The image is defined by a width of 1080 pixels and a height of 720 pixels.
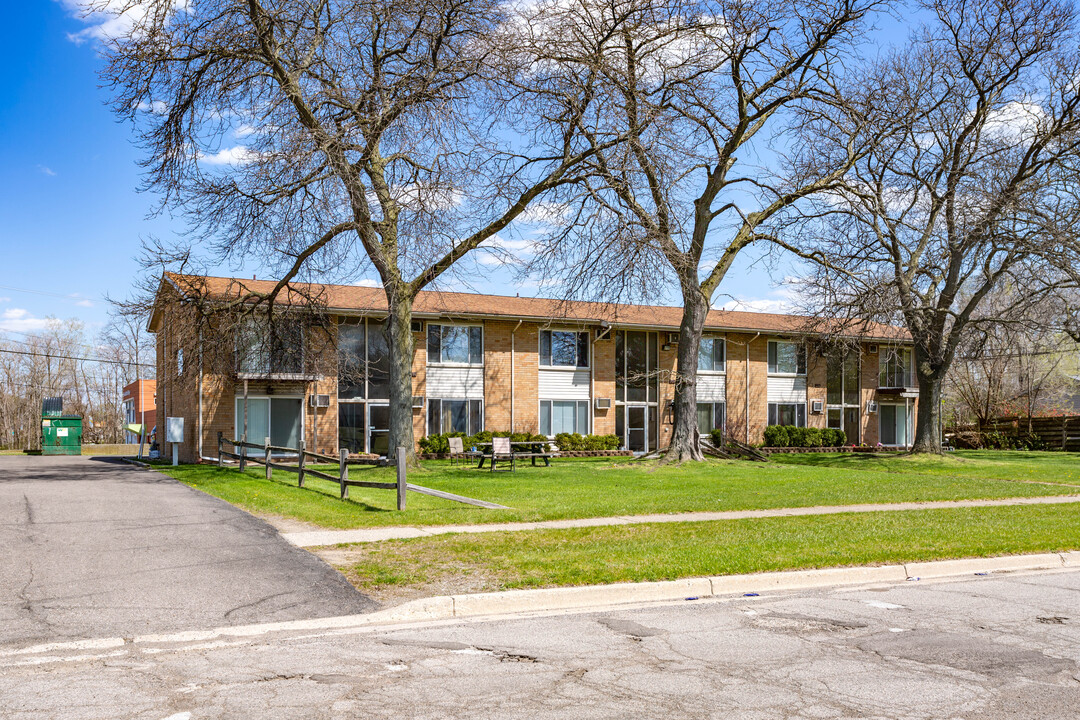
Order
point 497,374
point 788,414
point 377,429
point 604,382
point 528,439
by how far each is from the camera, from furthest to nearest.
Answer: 1. point 788,414
2. point 604,382
3. point 497,374
4. point 528,439
5. point 377,429

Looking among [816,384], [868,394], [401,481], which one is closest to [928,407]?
[816,384]

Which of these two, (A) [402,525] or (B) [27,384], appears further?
(B) [27,384]

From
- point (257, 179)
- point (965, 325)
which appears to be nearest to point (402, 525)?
point (257, 179)

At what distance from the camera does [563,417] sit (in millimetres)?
35625

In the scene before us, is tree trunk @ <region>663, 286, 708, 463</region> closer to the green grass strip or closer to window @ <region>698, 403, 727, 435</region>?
window @ <region>698, 403, 727, 435</region>

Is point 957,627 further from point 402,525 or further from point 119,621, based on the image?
point 402,525

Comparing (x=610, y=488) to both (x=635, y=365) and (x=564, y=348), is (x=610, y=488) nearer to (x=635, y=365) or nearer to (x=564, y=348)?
(x=564, y=348)

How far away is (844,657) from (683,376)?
68.1ft

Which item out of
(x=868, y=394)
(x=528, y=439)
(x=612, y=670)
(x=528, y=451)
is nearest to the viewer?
(x=612, y=670)

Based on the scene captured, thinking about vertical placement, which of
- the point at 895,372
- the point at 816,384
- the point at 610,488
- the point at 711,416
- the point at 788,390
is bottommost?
the point at 610,488

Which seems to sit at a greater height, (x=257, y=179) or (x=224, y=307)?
(x=257, y=179)

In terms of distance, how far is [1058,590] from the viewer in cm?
889

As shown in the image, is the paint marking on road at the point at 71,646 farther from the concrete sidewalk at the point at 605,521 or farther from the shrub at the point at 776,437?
the shrub at the point at 776,437

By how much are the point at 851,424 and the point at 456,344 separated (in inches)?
817
